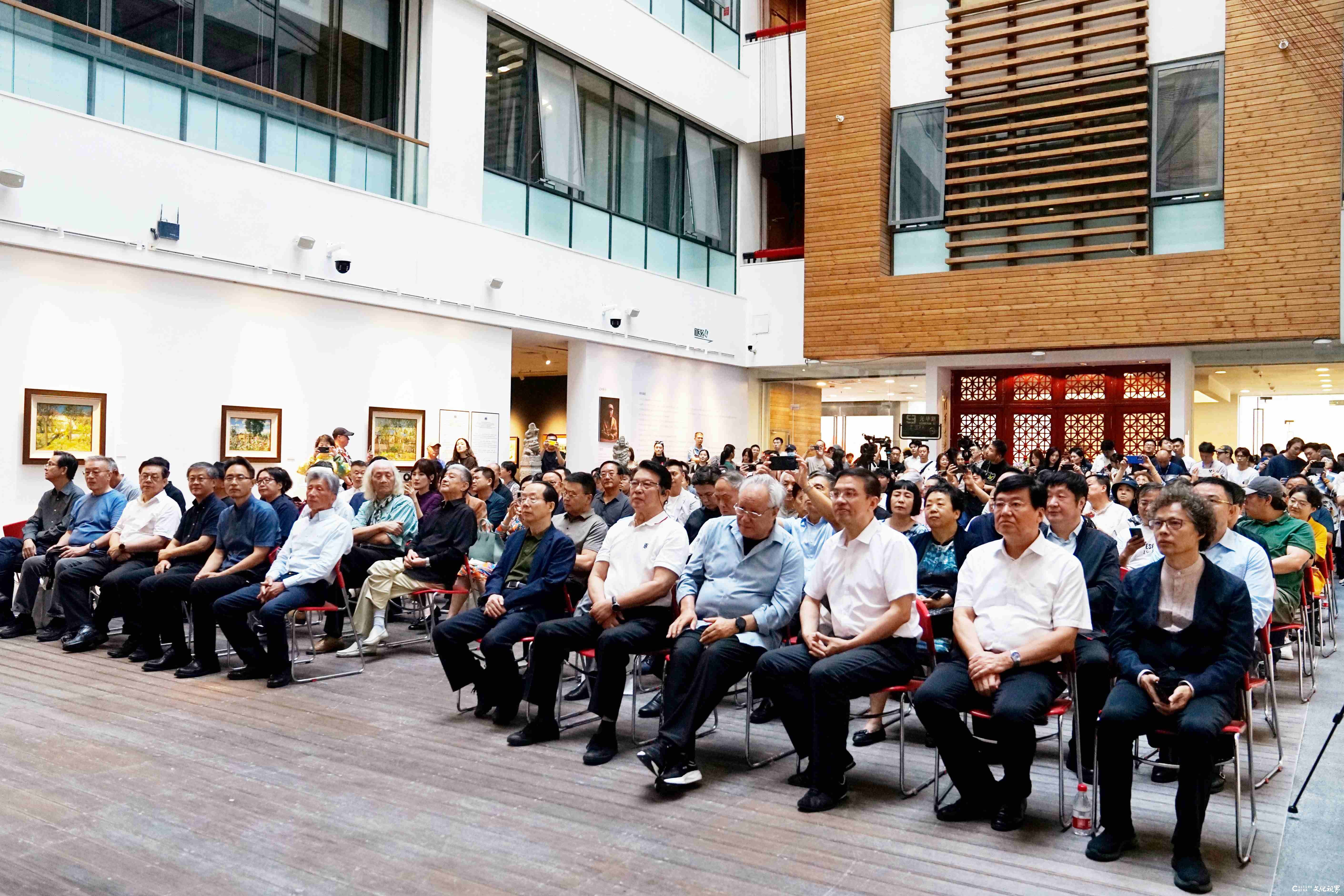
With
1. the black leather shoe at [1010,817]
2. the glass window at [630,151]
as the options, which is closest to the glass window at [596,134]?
the glass window at [630,151]

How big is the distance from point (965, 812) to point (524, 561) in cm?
279

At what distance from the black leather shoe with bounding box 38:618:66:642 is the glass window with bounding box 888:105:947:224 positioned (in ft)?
43.5

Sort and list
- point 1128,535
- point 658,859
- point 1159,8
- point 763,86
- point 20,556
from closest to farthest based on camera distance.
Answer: point 658,859
point 1128,535
point 20,556
point 1159,8
point 763,86

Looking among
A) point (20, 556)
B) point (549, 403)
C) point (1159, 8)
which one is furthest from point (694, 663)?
point (549, 403)

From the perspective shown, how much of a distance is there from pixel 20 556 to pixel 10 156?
11.6ft

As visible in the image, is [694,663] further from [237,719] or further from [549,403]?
[549,403]

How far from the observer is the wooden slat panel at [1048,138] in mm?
14820

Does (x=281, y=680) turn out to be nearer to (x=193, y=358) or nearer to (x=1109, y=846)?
(x=1109, y=846)

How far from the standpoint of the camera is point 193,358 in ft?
33.7

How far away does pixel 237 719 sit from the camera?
527 centimetres

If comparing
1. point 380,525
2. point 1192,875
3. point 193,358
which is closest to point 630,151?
point 193,358

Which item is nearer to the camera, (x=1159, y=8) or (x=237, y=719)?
(x=237, y=719)

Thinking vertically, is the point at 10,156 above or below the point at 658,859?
above

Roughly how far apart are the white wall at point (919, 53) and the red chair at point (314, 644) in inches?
519
